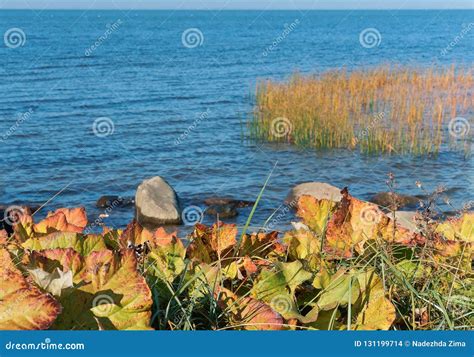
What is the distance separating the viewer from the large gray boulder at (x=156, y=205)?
1245cm

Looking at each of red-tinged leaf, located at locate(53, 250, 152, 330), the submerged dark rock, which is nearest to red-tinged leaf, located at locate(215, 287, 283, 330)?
red-tinged leaf, located at locate(53, 250, 152, 330)

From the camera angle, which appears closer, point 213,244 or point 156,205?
point 213,244

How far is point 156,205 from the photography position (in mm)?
12555

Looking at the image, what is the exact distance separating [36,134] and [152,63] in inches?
791

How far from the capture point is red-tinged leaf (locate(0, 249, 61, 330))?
1.96 m

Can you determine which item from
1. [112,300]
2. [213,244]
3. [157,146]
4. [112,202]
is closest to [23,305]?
[112,300]

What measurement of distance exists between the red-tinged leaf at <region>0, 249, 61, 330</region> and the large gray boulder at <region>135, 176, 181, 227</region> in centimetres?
1036

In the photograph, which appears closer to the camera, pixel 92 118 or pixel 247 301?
pixel 247 301

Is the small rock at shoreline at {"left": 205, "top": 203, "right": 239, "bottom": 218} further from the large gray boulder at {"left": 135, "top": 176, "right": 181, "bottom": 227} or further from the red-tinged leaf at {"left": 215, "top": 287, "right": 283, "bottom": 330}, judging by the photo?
the red-tinged leaf at {"left": 215, "top": 287, "right": 283, "bottom": 330}

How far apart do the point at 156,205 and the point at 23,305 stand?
10.6m

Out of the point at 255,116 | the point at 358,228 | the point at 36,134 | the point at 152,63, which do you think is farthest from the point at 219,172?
the point at 152,63

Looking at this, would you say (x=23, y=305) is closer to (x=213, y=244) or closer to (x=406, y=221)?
(x=213, y=244)

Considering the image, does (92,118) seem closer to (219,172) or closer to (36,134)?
(36,134)

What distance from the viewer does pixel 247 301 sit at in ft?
7.51
